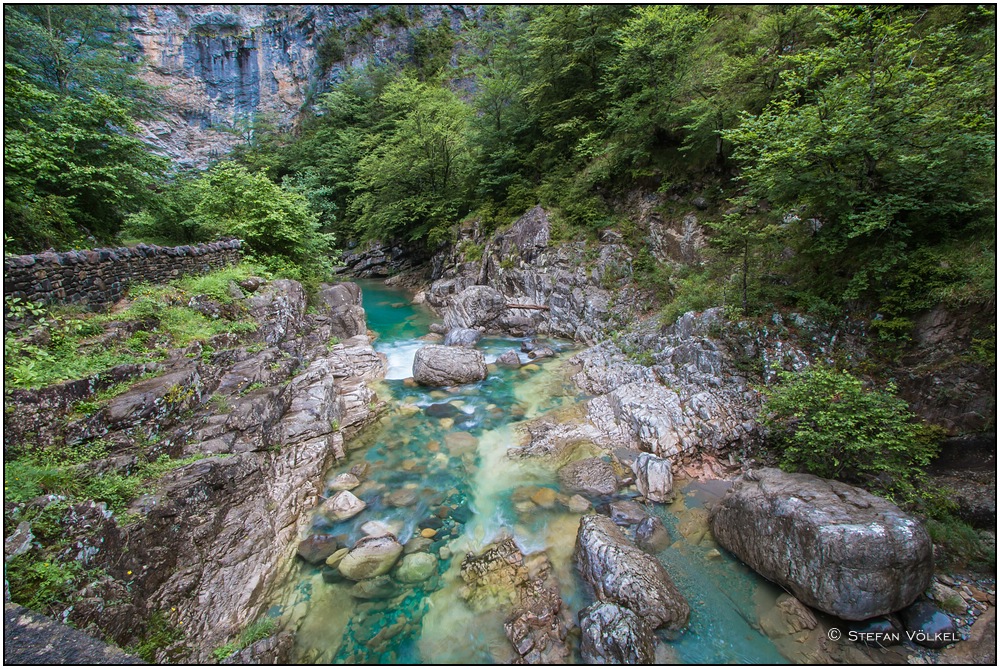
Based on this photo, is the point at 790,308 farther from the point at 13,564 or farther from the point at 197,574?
the point at 13,564

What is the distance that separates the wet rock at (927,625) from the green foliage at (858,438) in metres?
1.34

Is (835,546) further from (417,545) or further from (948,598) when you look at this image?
(417,545)

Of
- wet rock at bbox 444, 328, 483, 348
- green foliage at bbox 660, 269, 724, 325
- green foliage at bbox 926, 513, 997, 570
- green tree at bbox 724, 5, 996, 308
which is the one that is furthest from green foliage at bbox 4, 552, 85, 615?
green foliage at bbox 660, 269, 724, 325

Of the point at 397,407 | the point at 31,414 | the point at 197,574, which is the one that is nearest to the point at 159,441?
the point at 31,414

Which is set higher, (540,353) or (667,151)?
(667,151)

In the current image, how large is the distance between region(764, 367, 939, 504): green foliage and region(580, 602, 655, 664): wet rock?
3547mm

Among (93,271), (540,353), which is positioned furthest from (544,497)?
(93,271)

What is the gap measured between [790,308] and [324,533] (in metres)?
9.93

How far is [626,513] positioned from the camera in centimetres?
649

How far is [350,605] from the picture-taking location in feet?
17.3

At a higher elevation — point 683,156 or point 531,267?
point 683,156

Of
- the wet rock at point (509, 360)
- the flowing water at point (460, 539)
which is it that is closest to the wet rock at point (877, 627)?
the flowing water at point (460, 539)

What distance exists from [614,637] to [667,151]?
48.6ft

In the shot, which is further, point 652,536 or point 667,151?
point 667,151
